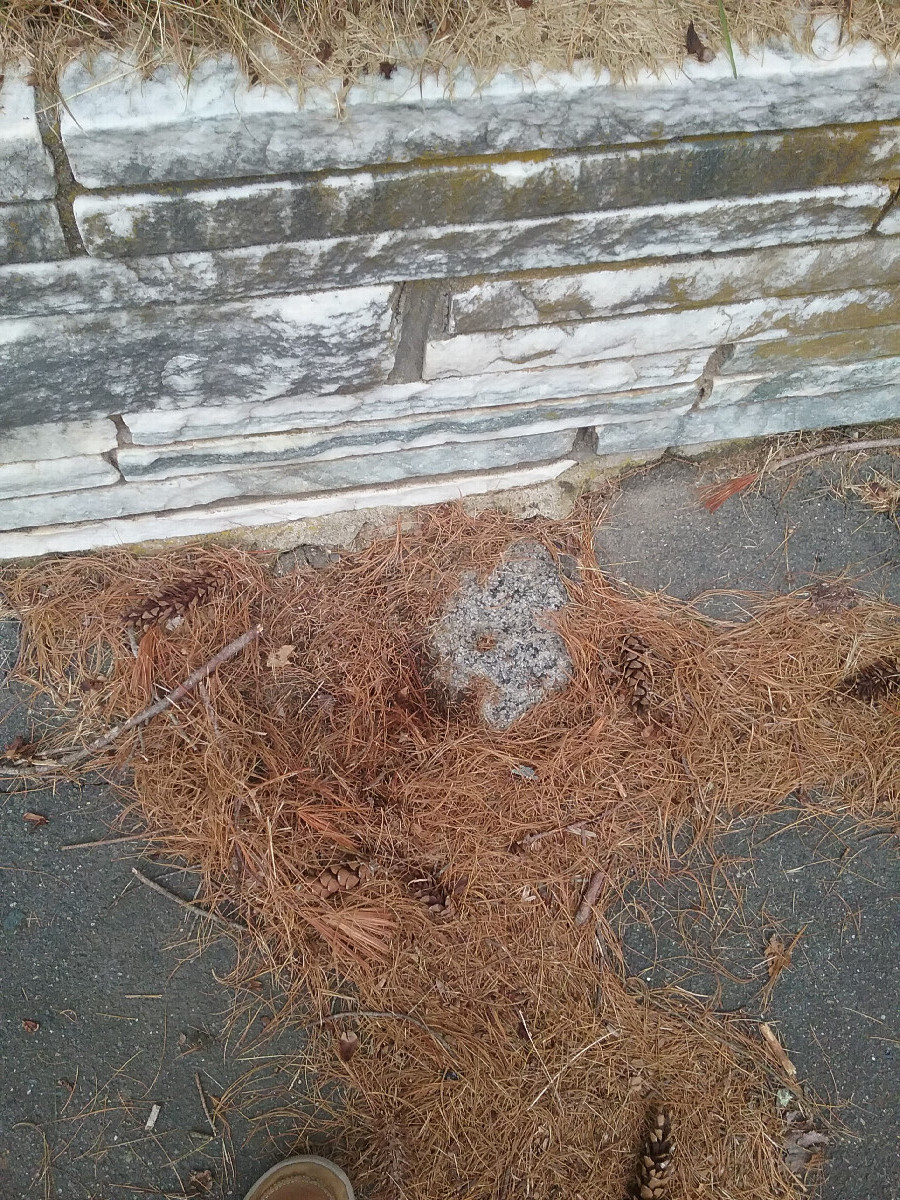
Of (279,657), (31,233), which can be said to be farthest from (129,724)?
(31,233)

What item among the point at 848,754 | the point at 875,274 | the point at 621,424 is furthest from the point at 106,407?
the point at 848,754

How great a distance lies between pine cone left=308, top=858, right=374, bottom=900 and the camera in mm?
1909

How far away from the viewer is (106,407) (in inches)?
61.7

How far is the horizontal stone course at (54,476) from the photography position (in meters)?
1.72

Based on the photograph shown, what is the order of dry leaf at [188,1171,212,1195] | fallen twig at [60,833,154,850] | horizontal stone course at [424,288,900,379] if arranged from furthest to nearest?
1. fallen twig at [60,833,154,850]
2. dry leaf at [188,1171,212,1195]
3. horizontal stone course at [424,288,900,379]

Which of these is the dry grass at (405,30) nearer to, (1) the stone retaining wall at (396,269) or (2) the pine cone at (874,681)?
(1) the stone retaining wall at (396,269)

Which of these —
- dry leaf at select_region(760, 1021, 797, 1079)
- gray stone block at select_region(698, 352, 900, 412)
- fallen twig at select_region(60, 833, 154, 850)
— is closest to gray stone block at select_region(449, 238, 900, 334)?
gray stone block at select_region(698, 352, 900, 412)

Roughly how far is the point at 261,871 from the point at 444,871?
1.50ft

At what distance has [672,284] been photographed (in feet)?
5.40

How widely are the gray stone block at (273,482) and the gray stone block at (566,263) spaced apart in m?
0.49

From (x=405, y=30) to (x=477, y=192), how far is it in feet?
0.83

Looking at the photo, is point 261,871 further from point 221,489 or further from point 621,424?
point 621,424

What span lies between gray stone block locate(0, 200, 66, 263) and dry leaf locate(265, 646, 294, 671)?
1146 mm

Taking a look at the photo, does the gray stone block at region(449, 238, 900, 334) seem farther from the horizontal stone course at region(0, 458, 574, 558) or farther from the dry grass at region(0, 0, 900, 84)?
the horizontal stone course at region(0, 458, 574, 558)
